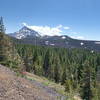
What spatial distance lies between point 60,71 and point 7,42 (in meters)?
33.7

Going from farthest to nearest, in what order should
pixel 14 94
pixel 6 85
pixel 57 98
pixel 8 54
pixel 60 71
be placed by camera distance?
pixel 60 71
pixel 8 54
pixel 57 98
pixel 6 85
pixel 14 94

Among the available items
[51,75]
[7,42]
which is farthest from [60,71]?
[7,42]

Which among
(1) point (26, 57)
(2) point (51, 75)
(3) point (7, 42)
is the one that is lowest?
(2) point (51, 75)

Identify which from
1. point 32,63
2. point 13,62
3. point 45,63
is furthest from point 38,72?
point 13,62

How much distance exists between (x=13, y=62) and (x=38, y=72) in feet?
138

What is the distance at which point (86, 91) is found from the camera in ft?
122

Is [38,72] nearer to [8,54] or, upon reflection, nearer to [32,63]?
[32,63]

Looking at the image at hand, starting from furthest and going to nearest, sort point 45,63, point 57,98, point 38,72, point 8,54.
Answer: point 45,63 → point 38,72 → point 8,54 → point 57,98

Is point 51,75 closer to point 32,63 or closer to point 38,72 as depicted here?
point 38,72

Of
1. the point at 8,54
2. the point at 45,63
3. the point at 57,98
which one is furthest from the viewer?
the point at 45,63

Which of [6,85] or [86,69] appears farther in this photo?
[86,69]

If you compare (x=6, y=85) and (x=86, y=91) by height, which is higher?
(x=6, y=85)

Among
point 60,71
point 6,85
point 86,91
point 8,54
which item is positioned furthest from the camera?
point 60,71

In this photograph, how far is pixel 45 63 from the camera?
94.5 meters
